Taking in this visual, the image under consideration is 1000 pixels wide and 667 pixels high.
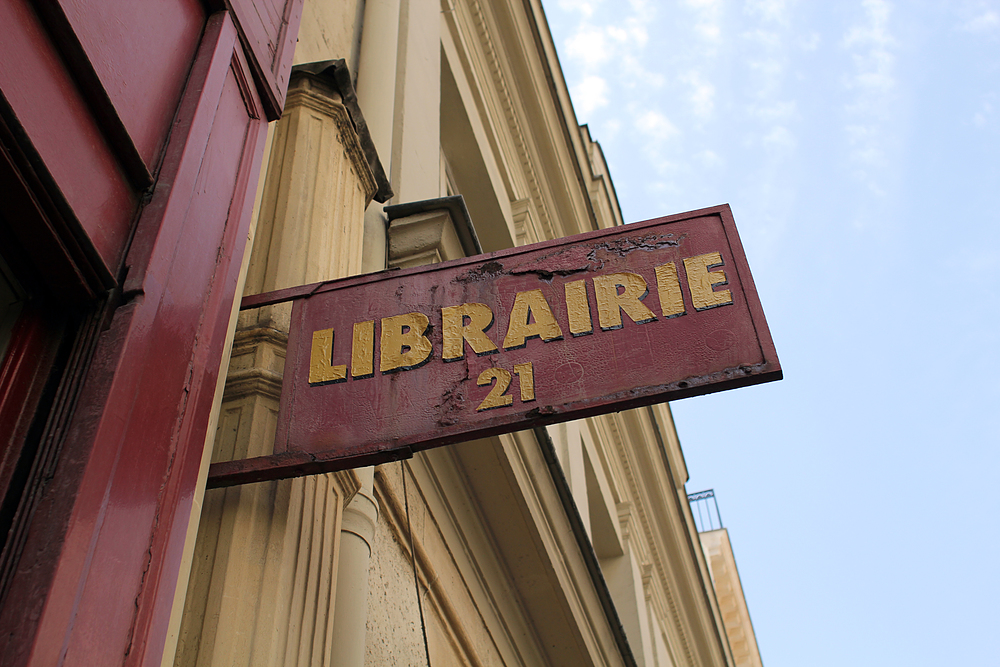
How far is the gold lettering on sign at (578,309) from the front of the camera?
289 centimetres

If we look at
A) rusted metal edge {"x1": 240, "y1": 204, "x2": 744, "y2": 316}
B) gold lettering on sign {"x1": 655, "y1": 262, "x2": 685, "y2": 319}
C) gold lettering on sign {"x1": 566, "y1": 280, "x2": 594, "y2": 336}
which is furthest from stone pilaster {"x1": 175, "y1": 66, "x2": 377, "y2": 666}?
gold lettering on sign {"x1": 655, "y1": 262, "x2": 685, "y2": 319}

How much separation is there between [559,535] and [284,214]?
2745 mm

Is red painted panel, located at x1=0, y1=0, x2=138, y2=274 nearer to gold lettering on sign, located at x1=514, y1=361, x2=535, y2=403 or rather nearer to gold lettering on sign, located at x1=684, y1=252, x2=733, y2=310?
gold lettering on sign, located at x1=514, y1=361, x2=535, y2=403

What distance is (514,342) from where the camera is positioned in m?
2.89

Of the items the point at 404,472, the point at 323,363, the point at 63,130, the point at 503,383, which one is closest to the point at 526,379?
the point at 503,383

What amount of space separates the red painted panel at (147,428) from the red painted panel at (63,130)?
0.29ft

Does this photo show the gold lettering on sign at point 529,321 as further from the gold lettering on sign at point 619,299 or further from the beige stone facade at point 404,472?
the beige stone facade at point 404,472

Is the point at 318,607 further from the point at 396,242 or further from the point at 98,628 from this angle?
the point at 396,242

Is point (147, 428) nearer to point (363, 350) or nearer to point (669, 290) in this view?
point (363, 350)

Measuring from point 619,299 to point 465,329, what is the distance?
1.57ft

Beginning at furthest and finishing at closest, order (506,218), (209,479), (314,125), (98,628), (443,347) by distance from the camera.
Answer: (506,218)
(314,125)
(443,347)
(209,479)
(98,628)

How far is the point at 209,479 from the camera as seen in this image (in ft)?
8.77

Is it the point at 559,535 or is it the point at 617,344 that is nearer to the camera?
the point at 617,344

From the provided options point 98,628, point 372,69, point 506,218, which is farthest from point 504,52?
point 98,628
